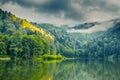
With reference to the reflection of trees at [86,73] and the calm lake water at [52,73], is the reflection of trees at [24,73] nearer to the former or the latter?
the calm lake water at [52,73]

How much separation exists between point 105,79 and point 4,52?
106752mm

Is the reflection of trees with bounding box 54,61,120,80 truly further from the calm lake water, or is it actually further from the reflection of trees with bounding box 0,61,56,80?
the reflection of trees with bounding box 0,61,56,80

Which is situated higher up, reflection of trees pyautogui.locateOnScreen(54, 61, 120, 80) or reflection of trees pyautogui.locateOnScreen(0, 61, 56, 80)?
reflection of trees pyautogui.locateOnScreen(0, 61, 56, 80)

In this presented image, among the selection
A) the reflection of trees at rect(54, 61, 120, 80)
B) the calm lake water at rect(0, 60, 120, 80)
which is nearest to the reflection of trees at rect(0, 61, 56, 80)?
the calm lake water at rect(0, 60, 120, 80)

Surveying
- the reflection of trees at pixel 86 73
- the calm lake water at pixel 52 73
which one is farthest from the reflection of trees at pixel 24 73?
the reflection of trees at pixel 86 73

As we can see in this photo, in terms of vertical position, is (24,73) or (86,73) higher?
(24,73)

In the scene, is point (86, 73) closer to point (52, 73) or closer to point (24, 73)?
point (52, 73)

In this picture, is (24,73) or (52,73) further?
(52,73)

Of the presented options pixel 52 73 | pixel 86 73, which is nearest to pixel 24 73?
pixel 52 73

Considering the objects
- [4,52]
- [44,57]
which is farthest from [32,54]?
[4,52]

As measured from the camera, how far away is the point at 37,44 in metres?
170

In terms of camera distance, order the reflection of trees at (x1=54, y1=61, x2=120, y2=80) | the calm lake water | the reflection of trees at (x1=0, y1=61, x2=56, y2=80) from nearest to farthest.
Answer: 1. the reflection of trees at (x1=0, y1=61, x2=56, y2=80)
2. the calm lake water
3. the reflection of trees at (x1=54, y1=61, x2=120, y2=80)

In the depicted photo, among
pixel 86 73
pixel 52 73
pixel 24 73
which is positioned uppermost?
pixel 24 73

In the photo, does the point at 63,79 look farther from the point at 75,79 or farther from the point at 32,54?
the point at 32,54
